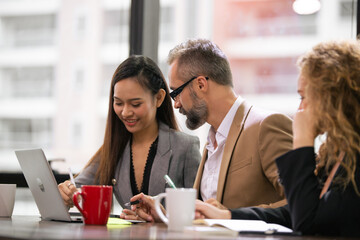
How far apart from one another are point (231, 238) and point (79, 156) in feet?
7.84

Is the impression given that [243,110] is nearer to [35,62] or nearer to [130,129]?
[130,129]

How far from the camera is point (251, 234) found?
153cm

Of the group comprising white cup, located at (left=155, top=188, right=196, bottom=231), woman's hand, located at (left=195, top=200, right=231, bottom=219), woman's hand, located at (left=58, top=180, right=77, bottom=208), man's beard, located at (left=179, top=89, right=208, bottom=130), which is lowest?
woman's hand, located at (left=58, top=180, right=77, bottom=208)

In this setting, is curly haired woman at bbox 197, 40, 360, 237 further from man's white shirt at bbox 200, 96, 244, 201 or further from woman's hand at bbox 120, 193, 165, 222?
man's white shirt at bbox 200, 96, 244, 201

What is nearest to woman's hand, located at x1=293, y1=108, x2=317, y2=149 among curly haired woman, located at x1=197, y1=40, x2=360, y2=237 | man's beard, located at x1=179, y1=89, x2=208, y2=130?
curly haired woman, located at x1=197, y1=40, x2=360, y2=237

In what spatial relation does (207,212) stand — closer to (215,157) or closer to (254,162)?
(254,162)

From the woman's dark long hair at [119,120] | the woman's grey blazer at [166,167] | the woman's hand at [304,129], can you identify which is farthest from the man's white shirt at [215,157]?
the woman's hand at [304,129]

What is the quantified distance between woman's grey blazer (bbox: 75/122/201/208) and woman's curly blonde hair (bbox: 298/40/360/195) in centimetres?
109

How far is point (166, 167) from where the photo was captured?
268 cm

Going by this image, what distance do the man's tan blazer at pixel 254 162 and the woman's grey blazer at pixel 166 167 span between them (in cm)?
45

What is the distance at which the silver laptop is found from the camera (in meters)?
1.95

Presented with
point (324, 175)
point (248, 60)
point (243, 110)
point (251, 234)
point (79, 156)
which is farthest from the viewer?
point (79, 156)

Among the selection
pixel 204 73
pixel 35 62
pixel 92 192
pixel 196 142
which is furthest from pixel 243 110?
pixel 35 62

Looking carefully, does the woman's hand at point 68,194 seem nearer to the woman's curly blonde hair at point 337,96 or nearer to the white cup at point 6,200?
the white cup at point 6,200
